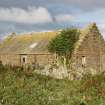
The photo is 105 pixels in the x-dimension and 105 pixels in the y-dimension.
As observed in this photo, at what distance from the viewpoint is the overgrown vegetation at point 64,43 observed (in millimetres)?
41112

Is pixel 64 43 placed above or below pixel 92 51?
above

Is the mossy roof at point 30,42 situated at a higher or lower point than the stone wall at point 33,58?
higher

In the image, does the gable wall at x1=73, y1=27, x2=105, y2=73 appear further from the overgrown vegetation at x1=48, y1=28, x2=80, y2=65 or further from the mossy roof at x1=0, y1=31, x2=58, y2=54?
the mossy roof at x1=0, y1=31, x2=58, y2=54

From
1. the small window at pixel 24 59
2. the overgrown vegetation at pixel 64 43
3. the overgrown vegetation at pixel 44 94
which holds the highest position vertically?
the overgrown vegetation at pixel 64 43

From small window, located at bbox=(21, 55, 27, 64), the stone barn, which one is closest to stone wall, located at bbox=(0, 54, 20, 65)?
the stone barn

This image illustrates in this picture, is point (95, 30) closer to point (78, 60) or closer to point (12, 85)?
point (78, 60)

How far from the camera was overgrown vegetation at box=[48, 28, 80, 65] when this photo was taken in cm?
4111

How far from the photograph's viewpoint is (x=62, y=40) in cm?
4228

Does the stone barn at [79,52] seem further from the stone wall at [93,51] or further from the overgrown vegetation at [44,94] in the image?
the overgrown vegetation at [44,94]

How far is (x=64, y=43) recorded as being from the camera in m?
41.8

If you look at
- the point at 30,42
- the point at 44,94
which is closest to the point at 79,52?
the point at 30,42

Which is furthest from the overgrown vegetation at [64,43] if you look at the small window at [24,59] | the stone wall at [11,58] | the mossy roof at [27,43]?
the stone wall at [11,58]

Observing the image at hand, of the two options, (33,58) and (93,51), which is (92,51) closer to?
(93,51)

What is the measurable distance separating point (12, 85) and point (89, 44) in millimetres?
26594
